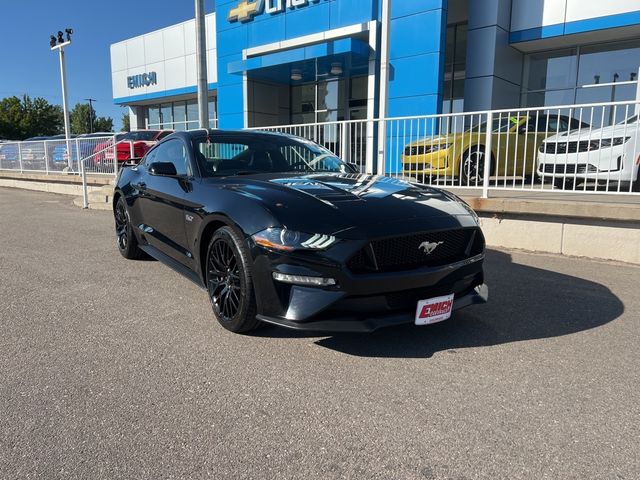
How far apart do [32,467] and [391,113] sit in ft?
46.1

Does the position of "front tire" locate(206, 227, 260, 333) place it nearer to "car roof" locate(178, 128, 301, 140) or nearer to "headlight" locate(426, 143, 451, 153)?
"car roof" locate(178, 128, 301, 140)

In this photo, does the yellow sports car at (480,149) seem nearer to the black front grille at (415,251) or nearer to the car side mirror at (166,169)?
the black front grille at (415,251)

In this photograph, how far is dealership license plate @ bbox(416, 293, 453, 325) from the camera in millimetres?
3039

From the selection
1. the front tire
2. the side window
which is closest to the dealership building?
the side window

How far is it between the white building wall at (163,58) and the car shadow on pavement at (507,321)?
2065cm

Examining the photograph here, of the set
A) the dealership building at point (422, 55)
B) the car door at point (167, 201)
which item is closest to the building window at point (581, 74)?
the dealership building at point (422, 55)

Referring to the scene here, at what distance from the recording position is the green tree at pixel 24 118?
5573cm

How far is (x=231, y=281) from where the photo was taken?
342 centimetres

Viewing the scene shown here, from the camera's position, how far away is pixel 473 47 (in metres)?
14.1

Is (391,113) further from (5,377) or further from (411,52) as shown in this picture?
(5,377)

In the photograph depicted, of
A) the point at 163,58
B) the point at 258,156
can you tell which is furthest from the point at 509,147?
the point at 163,58

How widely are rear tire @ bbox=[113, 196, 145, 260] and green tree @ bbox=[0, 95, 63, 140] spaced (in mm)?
60082

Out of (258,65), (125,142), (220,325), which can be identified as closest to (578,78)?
(258,65)

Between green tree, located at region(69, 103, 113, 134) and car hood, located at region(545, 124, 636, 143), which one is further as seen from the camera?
green tree, located at region(69, 103, 113, 134)
